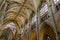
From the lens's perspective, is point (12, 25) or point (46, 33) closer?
point (46, 33)

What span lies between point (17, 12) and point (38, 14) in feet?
20.7

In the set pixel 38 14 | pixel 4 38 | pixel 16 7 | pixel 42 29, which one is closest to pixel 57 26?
pixel 42 29

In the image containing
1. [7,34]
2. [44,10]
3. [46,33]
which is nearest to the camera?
[44,10]

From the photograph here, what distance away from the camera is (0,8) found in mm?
15039

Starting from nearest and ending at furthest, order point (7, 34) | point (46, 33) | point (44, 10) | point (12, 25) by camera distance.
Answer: point (44, 10) → point (46, 33) → point (12, 25) → point (7, 34)

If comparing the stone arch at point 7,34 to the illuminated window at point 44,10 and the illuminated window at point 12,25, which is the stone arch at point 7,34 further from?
the illuminated window at point 44,10

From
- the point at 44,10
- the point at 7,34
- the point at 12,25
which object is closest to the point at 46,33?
the point at 44,10

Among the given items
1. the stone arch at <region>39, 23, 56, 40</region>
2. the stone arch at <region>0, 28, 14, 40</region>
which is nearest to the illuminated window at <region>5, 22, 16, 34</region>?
the stone arch at <region>0, 28, 14, 40</region>

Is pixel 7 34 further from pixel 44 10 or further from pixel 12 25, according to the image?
pixel 44 10

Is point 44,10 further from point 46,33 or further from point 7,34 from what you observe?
point 7,34

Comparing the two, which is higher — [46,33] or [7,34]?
[46,33]

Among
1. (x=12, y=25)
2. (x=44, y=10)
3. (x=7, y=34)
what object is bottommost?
(x=7, y=34)

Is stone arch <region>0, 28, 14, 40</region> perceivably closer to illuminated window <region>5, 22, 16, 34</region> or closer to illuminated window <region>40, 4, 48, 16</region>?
illuminated window <region>5, 22, 16, 34</region>

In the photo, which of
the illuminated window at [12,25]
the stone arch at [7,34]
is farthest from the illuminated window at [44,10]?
the stone arch at [7,34]
